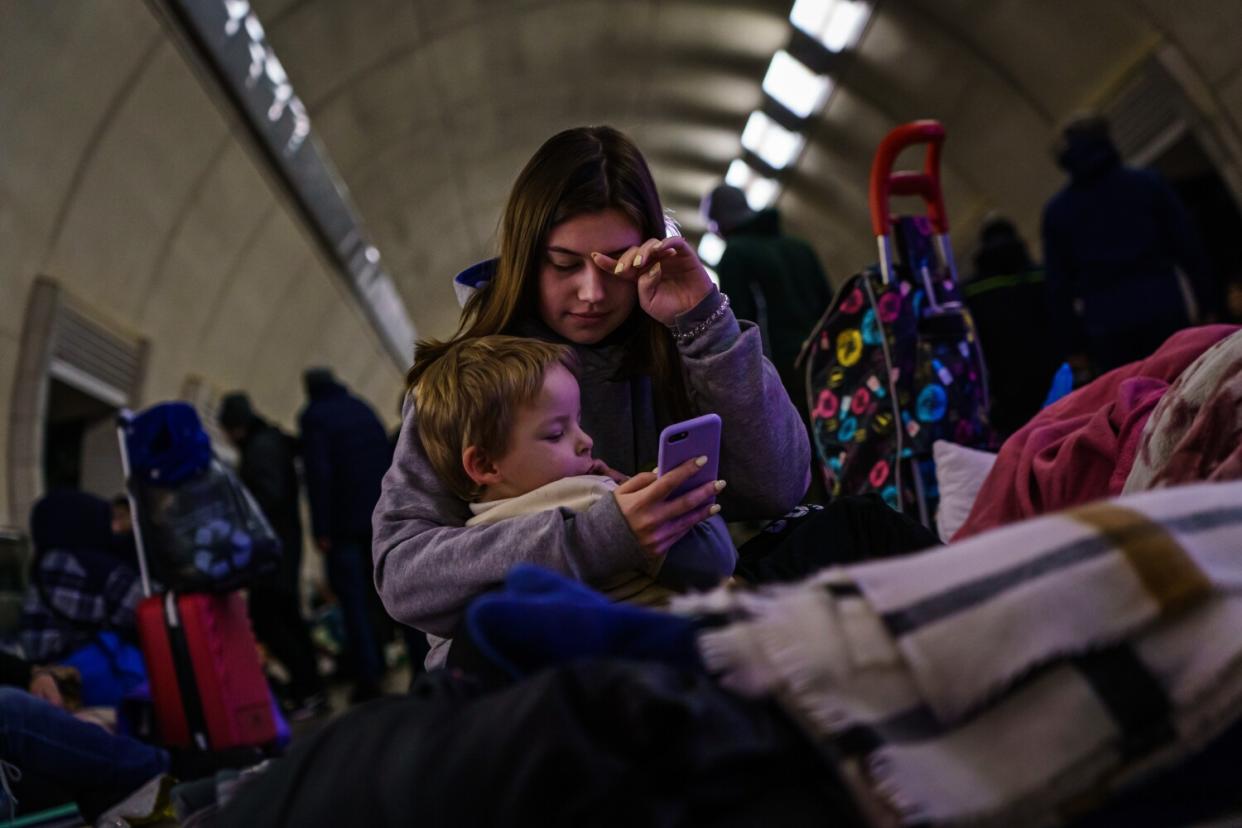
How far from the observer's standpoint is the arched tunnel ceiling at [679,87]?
975 cm

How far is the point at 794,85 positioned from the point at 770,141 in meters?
1.52

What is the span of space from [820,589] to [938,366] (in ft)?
8.96

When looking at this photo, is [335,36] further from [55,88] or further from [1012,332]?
[1012,332]

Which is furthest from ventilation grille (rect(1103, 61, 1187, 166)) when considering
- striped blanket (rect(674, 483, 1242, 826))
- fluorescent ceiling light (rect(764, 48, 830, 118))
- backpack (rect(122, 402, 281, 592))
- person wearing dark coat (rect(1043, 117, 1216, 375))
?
striped blanket (rect(674, 483, 1242, 826))

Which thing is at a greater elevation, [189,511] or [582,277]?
[189,511]

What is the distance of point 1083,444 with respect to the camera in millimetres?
2270

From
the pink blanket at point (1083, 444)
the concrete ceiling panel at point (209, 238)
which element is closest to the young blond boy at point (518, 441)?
the pink blanket at point (1083, 444)

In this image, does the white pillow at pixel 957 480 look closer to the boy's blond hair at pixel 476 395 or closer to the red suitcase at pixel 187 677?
the boy's blond hair at pixel 476 395

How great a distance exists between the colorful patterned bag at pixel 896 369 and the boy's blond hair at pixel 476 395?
5.81ft

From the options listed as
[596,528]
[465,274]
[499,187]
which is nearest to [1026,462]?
[596,528]

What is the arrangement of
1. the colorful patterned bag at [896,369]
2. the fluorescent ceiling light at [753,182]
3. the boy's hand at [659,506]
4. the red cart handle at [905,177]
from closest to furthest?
1. the boy's hand at [659,506]
2. the colorful patterned bag at [896,369]
3. the red cart handle at [905,177]
4. the fluorescent ceiling light at [753,182]

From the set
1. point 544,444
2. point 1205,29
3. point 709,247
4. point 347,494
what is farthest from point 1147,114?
point 709,247

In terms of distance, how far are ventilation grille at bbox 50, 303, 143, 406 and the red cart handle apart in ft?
18.3

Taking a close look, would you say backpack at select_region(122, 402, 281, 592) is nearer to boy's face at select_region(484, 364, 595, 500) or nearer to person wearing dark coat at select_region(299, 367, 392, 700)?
person wearing dark coat at select_region(299, 367, 392, 700)
